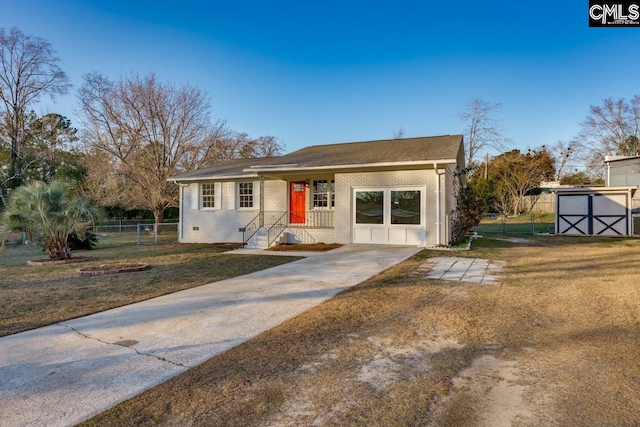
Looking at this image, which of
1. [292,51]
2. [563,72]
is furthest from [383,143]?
[563,72]

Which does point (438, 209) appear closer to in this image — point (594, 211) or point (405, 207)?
point (405, 207)

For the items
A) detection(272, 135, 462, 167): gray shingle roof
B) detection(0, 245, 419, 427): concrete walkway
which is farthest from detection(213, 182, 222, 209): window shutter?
detection(0, 245, 419, 427): concrete walkway

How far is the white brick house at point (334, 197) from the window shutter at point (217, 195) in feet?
0.15

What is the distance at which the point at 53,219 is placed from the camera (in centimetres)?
1073

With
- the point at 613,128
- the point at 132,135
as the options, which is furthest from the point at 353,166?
the point at 613,128

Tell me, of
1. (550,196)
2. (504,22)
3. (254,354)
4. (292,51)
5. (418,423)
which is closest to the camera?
(418,423)

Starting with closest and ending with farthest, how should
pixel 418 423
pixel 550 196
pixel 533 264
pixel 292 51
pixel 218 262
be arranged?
pixel 418 423, pixel 533 264, pixel 218 262, pixel 292 51, pixel 550 196

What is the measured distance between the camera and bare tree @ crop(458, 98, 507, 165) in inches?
1339

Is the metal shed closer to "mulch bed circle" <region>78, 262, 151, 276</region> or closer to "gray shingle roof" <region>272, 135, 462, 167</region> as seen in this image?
"gray shingle roof" <region>272, 135, 462, 167</region>

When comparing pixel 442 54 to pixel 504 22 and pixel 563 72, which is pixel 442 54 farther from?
pixel 563 72

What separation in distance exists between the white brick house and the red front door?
0.04 m

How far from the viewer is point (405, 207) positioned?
12672 millimetres

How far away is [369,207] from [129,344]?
400 inches

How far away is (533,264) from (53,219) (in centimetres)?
1346
